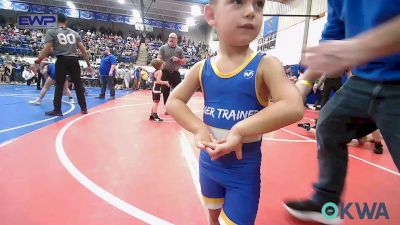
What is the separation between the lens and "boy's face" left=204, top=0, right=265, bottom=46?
0.97 metres

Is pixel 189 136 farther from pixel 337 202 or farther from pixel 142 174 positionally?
pixel 337 202

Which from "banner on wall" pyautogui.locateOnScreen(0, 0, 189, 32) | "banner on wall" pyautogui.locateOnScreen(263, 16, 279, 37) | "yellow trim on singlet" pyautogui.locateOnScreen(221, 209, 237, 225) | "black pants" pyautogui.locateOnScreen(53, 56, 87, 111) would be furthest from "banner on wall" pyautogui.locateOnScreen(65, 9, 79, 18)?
"yellow trim on singlet" pyautogui.locateOnScreen(221, 209, 237, 225)

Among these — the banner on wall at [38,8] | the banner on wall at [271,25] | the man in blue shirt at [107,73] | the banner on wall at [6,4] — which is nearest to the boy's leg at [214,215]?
the man in blue shirt at [107,73]

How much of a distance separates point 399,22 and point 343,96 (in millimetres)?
763

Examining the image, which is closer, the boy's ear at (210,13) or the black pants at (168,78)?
the boy's ear at (210,13)

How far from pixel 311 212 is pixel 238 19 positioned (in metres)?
1.24

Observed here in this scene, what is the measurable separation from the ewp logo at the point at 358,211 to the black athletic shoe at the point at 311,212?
0.01 meters

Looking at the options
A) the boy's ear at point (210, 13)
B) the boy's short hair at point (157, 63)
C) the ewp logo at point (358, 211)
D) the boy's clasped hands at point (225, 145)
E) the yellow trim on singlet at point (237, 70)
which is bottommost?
the ewp logo at point (358, 211)

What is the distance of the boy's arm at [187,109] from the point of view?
3.37 ft

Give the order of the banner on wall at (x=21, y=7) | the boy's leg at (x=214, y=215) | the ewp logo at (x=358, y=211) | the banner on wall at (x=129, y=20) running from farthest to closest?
the banner on wall at (x=129, y=20) < the banner on wall at (x=21, y=7) < the ewp logo at (x=358, y=211) < the boy's leg at (x=214, y=215)

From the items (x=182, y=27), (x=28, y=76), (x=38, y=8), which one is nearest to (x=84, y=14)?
(x=38, y=8)

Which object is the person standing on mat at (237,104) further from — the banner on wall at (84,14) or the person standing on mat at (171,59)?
the banner on wall at (84,14)

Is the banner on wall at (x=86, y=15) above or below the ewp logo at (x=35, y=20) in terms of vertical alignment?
above

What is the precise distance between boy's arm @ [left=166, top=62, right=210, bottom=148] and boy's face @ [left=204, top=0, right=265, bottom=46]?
0.21 metres
